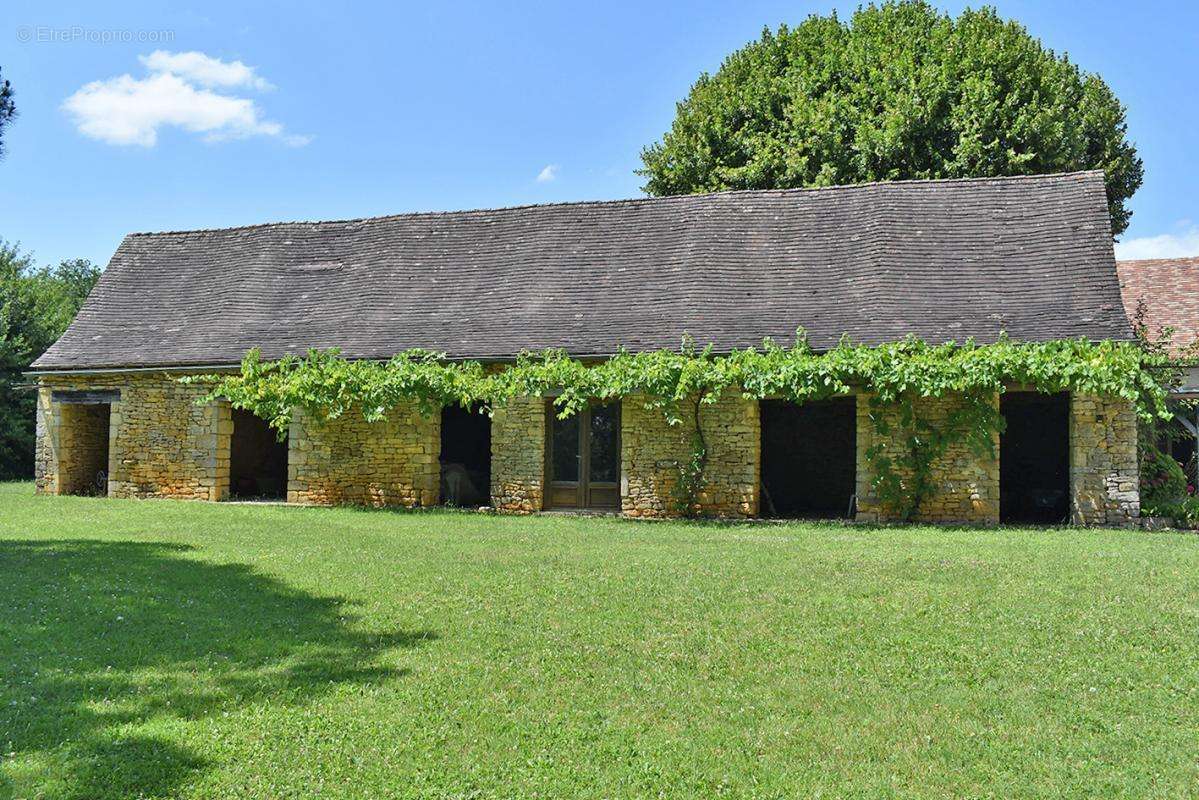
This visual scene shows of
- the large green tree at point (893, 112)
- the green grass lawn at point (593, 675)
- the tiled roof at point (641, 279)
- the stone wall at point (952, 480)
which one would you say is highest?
the large green tree at point (893, 112)

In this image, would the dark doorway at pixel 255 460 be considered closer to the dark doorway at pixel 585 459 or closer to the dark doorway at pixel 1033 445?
the dark doorway at pixel 585 459

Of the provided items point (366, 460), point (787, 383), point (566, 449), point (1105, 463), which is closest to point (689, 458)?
point (787, 383)

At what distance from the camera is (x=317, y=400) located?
47.1 ft

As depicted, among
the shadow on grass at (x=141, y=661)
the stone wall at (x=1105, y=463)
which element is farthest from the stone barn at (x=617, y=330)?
the shadow on grass at (x=141, y=661)

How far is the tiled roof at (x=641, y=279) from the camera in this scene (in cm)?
1360

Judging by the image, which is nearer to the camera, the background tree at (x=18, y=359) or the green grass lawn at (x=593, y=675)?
the green grass lawn at (x=593, y=675)

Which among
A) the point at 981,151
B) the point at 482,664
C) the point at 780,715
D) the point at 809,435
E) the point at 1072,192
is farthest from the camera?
the point at 981,151

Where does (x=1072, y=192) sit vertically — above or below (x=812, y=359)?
above

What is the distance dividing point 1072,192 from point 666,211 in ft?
21.3

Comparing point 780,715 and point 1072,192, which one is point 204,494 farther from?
point 1072,192

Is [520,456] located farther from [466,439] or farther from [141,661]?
[141,661]

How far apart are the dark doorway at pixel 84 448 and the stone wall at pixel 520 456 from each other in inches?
285

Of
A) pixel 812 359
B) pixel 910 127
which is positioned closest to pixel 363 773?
pixel 812 359

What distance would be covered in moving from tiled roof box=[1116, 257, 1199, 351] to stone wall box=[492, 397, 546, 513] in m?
10.8
